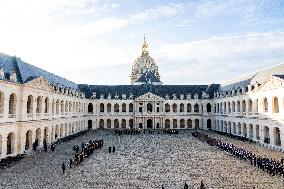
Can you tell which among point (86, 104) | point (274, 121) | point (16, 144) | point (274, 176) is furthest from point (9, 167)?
point (86, 104)

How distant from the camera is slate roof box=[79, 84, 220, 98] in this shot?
8088cm

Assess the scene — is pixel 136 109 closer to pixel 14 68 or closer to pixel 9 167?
pixel 14 68

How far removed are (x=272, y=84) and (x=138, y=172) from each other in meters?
26.0

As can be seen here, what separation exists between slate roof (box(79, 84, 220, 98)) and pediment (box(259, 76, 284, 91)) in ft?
118

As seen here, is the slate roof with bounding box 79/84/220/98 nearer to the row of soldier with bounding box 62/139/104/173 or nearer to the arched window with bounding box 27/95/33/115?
the row of soldier with bounding box 62/139/104/173

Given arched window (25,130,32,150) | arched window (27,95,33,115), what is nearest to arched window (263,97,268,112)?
arched window (27,95,33,115)

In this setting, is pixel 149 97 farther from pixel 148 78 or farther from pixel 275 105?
pixel 275 105

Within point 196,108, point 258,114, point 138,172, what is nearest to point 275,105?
point 258,114

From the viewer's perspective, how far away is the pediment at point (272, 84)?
3831 centimetres

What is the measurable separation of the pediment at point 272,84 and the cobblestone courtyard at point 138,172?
10.0m

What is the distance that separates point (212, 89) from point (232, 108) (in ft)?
69.0

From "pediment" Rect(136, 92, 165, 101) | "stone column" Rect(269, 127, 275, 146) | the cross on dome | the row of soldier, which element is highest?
the cross on dome

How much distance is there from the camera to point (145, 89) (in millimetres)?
83438

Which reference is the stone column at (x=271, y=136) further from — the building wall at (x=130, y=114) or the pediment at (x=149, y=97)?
the pediment at (x=149, y=97)
